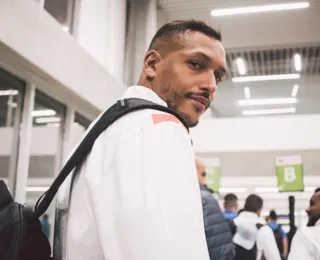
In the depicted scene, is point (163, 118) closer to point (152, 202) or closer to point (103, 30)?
point (152, 202)

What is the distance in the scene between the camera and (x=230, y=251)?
2.40 metres

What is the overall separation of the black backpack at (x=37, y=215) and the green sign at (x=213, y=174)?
7.52 meters

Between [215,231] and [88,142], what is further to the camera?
[215,231]

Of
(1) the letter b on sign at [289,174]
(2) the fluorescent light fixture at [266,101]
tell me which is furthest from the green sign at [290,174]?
(2) the fluorescent light fixture at [266,101]

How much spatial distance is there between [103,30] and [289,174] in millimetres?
3282

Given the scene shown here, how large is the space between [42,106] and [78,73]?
0.51 metres

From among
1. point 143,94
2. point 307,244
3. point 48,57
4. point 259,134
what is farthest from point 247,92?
point 143,94

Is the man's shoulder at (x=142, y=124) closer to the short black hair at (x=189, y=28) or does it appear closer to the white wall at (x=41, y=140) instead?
the short black hair at (x=189, y=28)

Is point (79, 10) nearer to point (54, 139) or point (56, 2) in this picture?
point (56, 2)

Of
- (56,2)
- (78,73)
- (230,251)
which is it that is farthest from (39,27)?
(230,251)

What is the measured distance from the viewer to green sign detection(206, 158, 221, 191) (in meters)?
8.29

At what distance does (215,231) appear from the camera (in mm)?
2330

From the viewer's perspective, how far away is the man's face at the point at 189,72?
3.28 ft

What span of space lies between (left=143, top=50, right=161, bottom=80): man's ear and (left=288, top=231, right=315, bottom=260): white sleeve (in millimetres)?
2561
